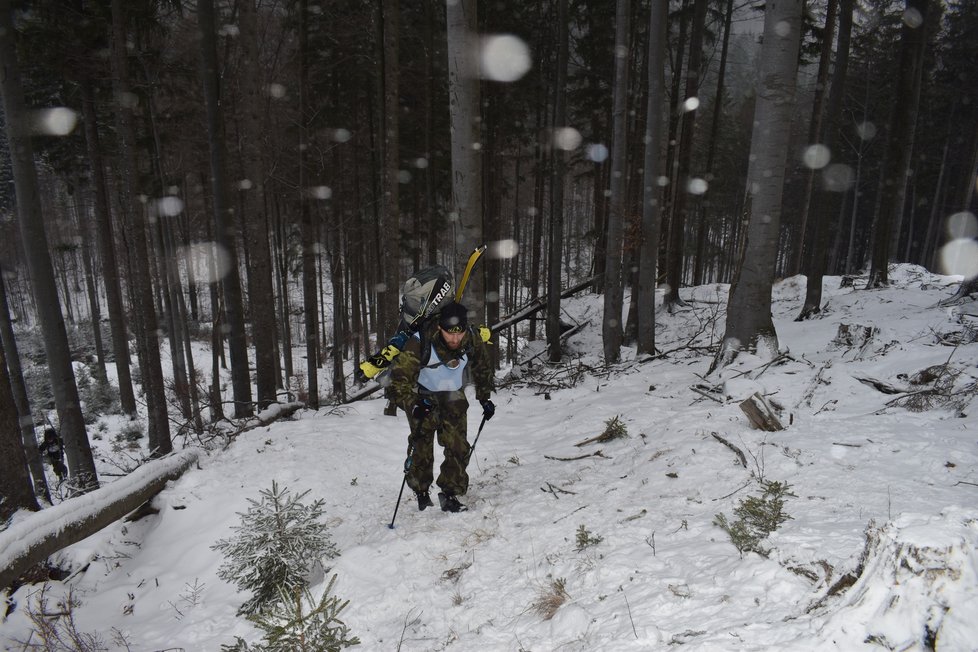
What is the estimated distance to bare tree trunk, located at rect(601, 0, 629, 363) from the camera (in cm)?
988

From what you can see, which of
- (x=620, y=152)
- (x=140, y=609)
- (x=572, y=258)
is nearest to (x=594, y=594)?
(x=140, y=609)

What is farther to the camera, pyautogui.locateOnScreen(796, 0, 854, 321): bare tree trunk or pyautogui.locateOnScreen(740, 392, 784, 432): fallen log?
pyautogui.locateOnScreen(796, 0, 854, 321): bare tree trunk

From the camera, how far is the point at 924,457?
3.58 metres

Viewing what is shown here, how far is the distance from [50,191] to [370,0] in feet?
109

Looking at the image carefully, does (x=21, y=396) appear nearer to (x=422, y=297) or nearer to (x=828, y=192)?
(x=422, y=297)

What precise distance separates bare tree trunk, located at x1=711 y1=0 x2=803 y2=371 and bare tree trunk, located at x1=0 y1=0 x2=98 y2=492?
32.3ft

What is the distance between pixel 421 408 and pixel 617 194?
305 inches

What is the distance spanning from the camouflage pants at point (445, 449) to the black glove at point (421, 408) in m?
0.09

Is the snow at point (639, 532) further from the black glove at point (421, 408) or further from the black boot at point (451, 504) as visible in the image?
the black glove at point (421, 408)

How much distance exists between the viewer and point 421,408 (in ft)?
15.0

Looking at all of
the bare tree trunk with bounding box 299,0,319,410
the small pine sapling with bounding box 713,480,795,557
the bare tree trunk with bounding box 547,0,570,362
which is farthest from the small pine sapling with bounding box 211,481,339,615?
the bare tree trunk with bounding box 547,0,570,362

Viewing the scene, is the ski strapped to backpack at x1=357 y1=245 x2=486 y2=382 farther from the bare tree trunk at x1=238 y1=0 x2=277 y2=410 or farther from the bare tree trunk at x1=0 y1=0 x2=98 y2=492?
the bare tree trunk at x1=0 y1=0 x2=98 y2=492

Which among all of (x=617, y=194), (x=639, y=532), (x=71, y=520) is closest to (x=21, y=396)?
(x=71, y=520)

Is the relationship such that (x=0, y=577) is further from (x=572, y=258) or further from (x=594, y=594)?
(x=572, y=258)
